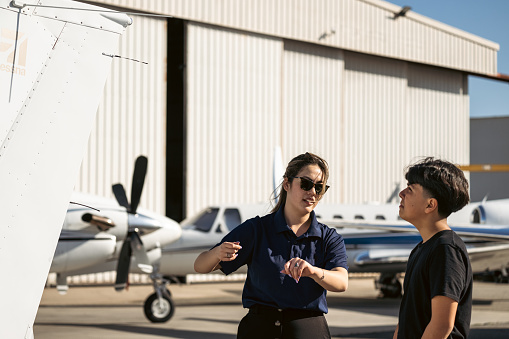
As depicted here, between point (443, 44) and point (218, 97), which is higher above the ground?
point (443, 44)

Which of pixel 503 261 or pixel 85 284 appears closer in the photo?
pixel 503 261

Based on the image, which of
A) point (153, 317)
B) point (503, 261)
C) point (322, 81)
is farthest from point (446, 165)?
point (322, 81)

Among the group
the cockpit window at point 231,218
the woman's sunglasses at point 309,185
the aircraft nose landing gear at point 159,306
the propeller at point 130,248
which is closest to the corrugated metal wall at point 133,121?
the cockpit window at point 231,218

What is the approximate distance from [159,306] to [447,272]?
10.2 m

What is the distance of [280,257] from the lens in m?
3.61

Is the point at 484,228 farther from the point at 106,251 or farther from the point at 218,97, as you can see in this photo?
the point at 218,97

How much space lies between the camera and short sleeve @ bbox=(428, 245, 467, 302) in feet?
9.96

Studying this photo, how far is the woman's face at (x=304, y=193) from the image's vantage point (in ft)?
12.0

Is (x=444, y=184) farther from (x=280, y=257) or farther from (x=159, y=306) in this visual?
(x=159, y=306)

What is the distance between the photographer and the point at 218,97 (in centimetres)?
2306

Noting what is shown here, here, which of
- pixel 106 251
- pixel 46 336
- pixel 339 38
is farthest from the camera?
pixel 339 38

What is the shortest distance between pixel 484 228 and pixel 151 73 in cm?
1277

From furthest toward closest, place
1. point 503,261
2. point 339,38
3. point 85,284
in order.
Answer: point 339,38 < point 85,284 < point 503,261

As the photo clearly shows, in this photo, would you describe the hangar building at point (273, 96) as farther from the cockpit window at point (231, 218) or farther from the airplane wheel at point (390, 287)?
the airplane wheel at point (390, 287)
